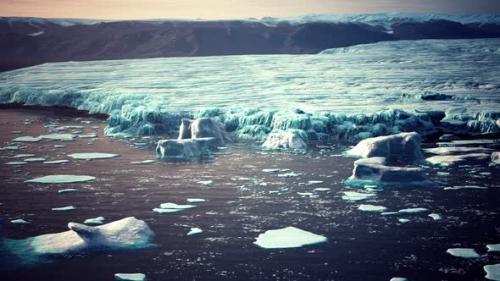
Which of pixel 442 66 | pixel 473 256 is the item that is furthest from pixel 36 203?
pixel 442 66

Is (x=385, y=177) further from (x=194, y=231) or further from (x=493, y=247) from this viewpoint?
(x=194, y=231)

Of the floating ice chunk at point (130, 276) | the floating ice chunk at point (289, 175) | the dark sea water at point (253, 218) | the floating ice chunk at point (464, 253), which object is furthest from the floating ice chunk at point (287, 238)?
the floating ice chunk at point (289, 175)

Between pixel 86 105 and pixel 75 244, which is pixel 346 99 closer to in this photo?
pixel 86 105

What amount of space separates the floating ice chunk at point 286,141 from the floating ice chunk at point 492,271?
7.42 m

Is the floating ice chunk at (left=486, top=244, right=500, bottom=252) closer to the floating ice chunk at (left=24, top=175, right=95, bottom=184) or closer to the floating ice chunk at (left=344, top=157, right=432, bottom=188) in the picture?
the floating ice chunk at (left=344, top=157, right=432, bottom=188)

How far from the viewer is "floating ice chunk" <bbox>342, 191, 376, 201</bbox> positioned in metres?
8.87

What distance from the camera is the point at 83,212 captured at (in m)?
8.42

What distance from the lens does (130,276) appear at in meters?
6.03

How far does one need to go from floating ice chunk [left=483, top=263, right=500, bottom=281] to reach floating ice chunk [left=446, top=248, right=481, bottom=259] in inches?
13.4

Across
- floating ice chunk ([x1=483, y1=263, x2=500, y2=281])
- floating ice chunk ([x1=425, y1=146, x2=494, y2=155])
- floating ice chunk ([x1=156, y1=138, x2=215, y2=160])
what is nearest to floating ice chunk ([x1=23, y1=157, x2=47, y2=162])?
floating ice chunk ([x1=156, y1=138, x2=215, y2=160])

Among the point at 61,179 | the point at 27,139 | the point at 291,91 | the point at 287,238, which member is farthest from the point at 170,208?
the point at 291,91

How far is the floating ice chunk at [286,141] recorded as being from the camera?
13.4 metres

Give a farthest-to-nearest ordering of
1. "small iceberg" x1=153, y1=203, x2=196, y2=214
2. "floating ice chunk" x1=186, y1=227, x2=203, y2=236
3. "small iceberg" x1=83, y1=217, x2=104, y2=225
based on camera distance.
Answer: "small iceberg" x1=153, y1=203, x2=196, y2=214 < "small iceberg" x1=83, y1=217, x2=104, y2=225 < "floating ice chunk" x1=186, y1=227, x2=203, y2=236

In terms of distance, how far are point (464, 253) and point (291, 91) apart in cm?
1444
